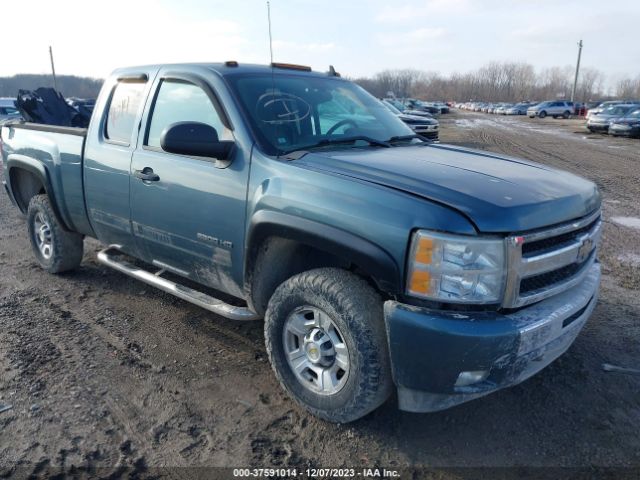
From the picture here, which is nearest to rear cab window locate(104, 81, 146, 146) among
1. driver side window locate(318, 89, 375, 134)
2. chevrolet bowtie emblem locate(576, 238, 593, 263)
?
driver side window locate(318, 89, 375, 134)

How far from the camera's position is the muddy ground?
267 centimetres

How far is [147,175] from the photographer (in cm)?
Result: 369

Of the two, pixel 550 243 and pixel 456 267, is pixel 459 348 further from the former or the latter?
pixel 550 243

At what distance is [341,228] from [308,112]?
4.34 ft

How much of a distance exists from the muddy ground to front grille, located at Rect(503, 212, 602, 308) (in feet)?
2.68

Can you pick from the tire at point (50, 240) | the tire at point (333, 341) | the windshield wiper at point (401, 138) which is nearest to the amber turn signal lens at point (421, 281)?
the tire at point (333, 341)

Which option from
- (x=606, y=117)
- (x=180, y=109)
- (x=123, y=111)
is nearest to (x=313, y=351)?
(x=180, y=109)

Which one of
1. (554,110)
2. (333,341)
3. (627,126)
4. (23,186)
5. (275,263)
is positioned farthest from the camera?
(554,110)

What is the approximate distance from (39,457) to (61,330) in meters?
1.59

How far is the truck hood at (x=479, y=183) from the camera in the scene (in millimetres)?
2410

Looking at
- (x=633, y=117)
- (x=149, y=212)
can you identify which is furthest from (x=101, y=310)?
(x=633, y=117)

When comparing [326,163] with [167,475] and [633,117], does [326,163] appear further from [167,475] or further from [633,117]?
[633,117]

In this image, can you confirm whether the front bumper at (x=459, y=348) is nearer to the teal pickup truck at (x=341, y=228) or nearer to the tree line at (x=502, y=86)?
the teal pickup truck at (x=341, y=228)

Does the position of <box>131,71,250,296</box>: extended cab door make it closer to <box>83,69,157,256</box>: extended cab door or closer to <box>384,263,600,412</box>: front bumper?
<box>83,69,157,256</box>: extended cab door
